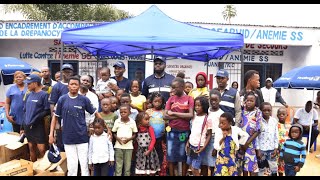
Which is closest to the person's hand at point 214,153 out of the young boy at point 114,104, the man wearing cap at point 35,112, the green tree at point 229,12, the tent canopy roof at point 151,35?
the young boy at point 114,104

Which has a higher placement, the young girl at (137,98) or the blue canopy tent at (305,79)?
the blue canopy tent at (305,79)

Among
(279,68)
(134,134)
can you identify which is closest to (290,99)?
(279,68)

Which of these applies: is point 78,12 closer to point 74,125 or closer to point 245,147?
point 74,125

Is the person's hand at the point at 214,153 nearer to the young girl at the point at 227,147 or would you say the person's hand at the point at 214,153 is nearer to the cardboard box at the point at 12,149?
the young girl at the point at 227,147

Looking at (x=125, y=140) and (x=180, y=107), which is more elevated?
(x=180, y=107)

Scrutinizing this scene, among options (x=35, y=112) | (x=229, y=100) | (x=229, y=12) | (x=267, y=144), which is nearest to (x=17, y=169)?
(x=35, y=112)

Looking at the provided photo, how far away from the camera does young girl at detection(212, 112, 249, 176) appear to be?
397cm

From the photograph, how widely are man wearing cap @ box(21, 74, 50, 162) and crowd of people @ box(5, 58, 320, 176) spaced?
13 mm

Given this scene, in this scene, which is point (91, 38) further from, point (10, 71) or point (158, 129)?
point (10, 71)

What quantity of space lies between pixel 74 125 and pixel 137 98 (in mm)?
1137

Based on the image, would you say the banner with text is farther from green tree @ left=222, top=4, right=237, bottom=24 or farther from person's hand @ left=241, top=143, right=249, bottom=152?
green tree @ left=222, top=4, right=237, bottom=24

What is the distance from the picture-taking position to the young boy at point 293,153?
14.4 feet

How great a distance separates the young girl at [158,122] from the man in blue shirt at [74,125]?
2.83 feet

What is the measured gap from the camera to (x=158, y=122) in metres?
4.69
